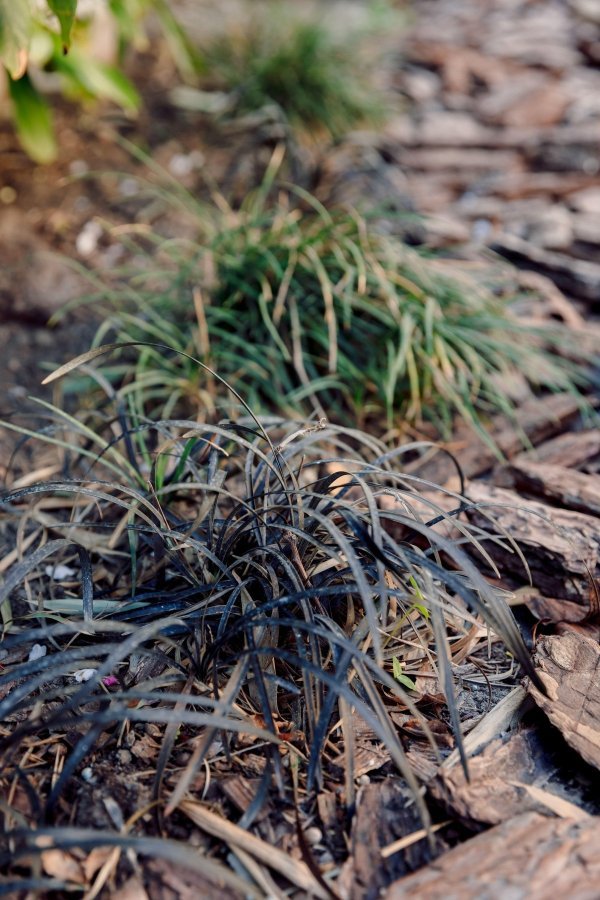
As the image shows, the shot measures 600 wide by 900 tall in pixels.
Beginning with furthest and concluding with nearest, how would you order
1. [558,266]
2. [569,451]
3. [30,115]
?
1. [558,266]
2. [30,115]
3. [569,451]

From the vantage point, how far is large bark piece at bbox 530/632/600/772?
1146mm

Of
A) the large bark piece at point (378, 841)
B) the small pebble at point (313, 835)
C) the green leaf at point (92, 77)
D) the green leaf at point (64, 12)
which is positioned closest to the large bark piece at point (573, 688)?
the large bark piece at point (378, 841)

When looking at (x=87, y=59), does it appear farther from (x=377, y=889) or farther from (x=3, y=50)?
(x=377, y=889)

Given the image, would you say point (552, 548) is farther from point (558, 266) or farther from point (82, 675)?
point (558, 266)

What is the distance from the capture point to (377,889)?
38.9 inches

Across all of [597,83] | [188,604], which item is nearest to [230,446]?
[188,604]

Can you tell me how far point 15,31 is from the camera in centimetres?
140

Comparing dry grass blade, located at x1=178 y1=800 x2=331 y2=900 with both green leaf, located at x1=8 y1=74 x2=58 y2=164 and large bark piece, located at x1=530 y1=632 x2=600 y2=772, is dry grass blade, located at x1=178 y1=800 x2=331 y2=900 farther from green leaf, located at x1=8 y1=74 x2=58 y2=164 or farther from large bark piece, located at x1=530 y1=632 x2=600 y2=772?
green leaf, located at x1=8 y1=74 x2=58 y2=164

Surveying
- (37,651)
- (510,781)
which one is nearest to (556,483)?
(510,781)

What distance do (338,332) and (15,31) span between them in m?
1.07

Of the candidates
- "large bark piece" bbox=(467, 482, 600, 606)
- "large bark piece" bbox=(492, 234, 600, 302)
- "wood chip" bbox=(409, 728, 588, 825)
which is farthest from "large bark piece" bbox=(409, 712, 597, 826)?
"large bark piece" bbox=(492, 234, 600, 302)

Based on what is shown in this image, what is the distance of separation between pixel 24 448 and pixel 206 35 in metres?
2.53

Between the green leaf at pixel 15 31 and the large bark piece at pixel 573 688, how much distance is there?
1527mm

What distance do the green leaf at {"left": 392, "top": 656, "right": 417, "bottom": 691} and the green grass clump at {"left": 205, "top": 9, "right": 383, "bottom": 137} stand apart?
248cm
